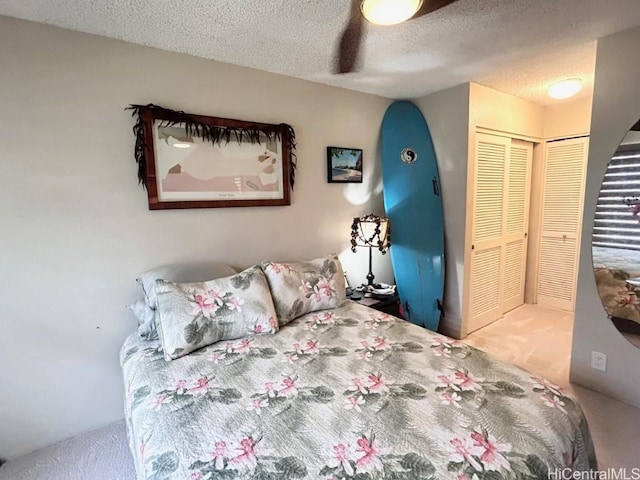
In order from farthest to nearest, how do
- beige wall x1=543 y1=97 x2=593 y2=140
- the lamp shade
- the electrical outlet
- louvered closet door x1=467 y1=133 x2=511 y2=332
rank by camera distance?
1. beige wall x1=543 y1=97 x2=593 y2=140
2. louvered closet door x1=467 y1=133 x2=511 y2=332
3. the lamp shade
4. the electrical outlet

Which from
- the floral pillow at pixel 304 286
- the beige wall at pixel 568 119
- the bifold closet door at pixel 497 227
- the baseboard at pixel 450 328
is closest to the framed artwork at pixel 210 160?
the floral pillow at pixel 304 286

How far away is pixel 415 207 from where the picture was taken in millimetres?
3078

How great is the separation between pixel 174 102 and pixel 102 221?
2.78ft

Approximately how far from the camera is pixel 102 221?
1.91 meters

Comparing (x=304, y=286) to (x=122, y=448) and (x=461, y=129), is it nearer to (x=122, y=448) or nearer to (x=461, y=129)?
(x=122, y=448)

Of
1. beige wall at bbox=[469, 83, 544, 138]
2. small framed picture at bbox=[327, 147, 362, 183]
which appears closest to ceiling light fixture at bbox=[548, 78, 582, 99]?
beige wall at bbox=[469, 83, 544, 138]

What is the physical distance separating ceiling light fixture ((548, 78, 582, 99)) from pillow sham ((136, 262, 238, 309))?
115 inches

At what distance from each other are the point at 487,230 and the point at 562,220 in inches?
43.8

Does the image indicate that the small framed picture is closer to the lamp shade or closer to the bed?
the lamp shade

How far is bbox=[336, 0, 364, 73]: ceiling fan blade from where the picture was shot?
5.48ft

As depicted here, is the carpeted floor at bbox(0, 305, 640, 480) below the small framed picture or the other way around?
below

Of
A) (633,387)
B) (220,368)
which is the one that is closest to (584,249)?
(633,387)

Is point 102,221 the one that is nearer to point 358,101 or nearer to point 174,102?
point 174,102

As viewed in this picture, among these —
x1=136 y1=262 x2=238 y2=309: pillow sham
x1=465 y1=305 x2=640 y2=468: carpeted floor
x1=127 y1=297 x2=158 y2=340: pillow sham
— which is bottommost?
x1=465 y1=305 x2=640 y2=468: carpeted floor
